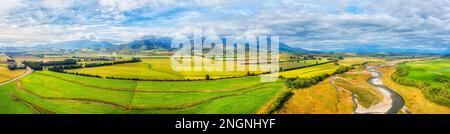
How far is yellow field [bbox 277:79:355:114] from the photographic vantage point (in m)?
15.1

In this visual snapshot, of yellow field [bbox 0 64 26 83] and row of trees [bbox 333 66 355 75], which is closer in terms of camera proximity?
yellow field [bbox 0 64 26 83]

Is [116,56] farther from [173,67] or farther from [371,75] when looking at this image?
[371,75]

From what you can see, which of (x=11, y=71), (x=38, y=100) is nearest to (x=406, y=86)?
(x=38, y=100)

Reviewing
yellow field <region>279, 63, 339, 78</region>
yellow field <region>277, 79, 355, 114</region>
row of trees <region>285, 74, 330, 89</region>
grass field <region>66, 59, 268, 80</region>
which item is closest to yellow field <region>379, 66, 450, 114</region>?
yellow field <region>277, 79, 355, 114</region>

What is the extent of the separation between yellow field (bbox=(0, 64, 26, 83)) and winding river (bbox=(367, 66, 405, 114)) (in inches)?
674

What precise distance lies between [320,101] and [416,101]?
4.63 meters

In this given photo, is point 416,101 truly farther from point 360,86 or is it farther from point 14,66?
point 14,66

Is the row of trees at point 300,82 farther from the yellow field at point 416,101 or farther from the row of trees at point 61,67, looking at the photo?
the row of trees at point 61,67

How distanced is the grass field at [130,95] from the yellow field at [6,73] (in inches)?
21.5

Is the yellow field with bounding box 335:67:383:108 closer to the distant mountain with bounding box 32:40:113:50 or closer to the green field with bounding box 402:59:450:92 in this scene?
the green field with bounding box 402:59:450:92

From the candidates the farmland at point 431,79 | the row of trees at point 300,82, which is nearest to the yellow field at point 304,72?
the row of trees at point 300,82

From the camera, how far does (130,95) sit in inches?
659

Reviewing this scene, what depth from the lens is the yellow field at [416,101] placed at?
14867mm

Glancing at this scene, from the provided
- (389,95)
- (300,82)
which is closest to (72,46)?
(300,82)
